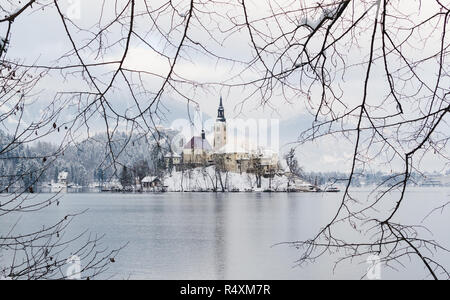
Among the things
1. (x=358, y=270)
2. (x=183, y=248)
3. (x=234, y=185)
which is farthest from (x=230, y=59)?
(x=234, y=185)

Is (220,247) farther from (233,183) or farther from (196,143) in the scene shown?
(233,183)

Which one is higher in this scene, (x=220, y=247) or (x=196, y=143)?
(x=196, y=143)

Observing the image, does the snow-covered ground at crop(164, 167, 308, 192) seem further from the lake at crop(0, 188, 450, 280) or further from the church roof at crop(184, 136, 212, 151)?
the lake at crop(0, 188, 450, 280)

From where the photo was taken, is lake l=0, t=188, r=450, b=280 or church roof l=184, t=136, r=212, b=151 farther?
lake l=0, t=188, r=450, b=280

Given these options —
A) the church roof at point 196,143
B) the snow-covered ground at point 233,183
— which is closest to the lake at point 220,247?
the church roof at point 196,143

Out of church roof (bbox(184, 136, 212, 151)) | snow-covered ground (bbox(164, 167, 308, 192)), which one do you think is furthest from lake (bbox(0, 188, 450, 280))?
snow-covered ground (bbox(164, 167, 308, 192))

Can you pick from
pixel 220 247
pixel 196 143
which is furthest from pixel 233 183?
pixel 220 247

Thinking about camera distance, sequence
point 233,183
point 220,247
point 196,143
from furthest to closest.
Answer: point 233,183
point 196,143
point 220,247

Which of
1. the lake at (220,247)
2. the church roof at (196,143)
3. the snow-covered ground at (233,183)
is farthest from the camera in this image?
the snow-covered ground at (233,183)

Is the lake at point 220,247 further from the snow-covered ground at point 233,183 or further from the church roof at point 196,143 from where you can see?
the snow-covered ground at point 233,183

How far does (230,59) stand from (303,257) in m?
0.99

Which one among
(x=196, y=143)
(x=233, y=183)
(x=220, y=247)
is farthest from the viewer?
(x=233, y=183)
